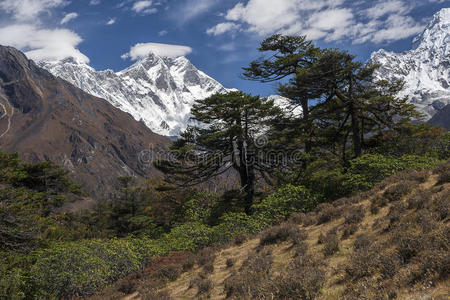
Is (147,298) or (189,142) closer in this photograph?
(147,298)

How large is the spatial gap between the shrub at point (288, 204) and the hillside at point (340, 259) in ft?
6.03

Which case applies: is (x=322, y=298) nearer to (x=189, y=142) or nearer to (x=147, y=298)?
(x=147, y=298)

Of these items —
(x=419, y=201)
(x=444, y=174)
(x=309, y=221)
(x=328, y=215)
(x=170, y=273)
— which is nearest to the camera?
(x=419, y=201)

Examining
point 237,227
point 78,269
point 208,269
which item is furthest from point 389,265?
point 78,269

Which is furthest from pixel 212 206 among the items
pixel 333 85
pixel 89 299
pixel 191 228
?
pixel 89 299

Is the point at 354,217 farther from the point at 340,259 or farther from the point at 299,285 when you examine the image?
the point at 299,285

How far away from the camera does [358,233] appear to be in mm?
7055

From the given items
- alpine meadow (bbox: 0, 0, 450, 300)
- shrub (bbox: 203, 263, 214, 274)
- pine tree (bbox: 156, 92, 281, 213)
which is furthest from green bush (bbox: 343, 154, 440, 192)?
pine tree (bbox: 156, 92, 281, 213)

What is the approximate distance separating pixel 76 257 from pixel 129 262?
1773 millimetres

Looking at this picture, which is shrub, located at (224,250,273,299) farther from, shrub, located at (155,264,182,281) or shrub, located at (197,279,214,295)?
shrub, located at (155,264,182,281)

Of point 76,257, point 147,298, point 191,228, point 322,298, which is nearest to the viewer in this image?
point 322,298

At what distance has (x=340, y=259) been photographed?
19.5ft

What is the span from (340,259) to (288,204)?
6.55 meters

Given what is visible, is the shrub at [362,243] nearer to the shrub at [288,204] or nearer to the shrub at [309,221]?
the shrub at [309,221]
